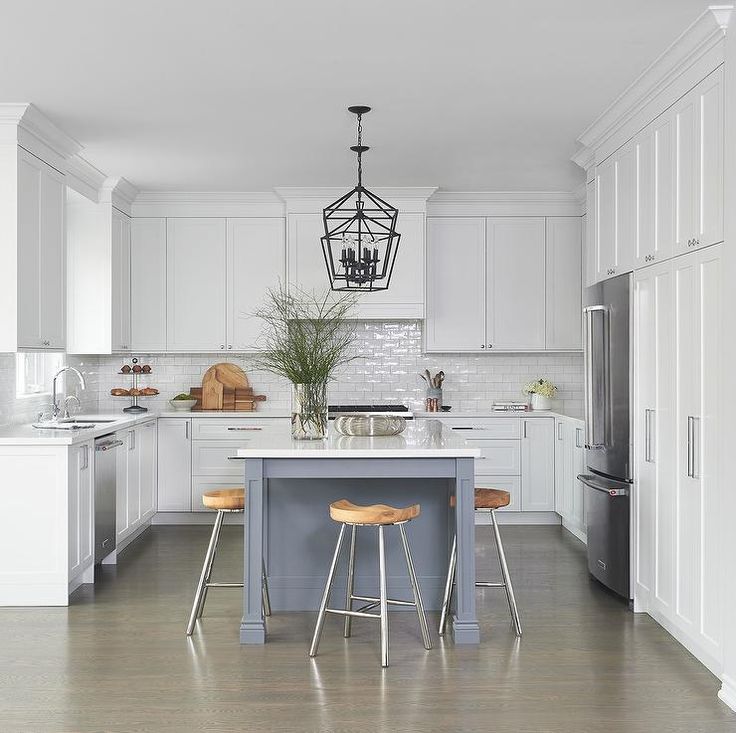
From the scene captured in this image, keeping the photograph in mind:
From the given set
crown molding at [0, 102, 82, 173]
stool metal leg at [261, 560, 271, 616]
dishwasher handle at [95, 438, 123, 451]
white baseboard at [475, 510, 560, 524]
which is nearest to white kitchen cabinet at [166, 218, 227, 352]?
dishwasher handle at [95, 438, 123, 451]

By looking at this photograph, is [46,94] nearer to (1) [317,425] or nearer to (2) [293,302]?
(1) [317,425]

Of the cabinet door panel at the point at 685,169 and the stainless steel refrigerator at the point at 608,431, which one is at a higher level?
the cabinet door panel at the point at 685,169

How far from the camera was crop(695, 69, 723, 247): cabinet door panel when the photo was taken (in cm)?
342

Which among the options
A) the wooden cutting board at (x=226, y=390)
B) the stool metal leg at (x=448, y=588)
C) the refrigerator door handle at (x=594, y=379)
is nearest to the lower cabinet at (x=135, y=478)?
the wooden cutting board at (x=226, y=390)

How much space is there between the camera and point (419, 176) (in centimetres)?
636

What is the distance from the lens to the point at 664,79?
398 centimetres

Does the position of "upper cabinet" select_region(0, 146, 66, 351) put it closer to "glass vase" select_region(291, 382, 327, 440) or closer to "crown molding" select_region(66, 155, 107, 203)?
"crown molding" select_region(66, 155, 107, 203)

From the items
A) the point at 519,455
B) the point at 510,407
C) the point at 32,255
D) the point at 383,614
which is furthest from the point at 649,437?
the point at 32,255

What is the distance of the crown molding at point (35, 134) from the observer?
15.1 feet

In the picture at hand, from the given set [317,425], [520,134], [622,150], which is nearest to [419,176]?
[520,134]

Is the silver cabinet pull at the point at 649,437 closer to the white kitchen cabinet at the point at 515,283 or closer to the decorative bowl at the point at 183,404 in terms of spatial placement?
the white kitchen cabinet at the point at 515,283

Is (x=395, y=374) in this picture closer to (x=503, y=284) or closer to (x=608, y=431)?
(x=503, y=284)

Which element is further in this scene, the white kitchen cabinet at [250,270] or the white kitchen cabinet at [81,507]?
the white kitchen cabinet at [250,270]

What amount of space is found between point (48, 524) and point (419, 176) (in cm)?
367
